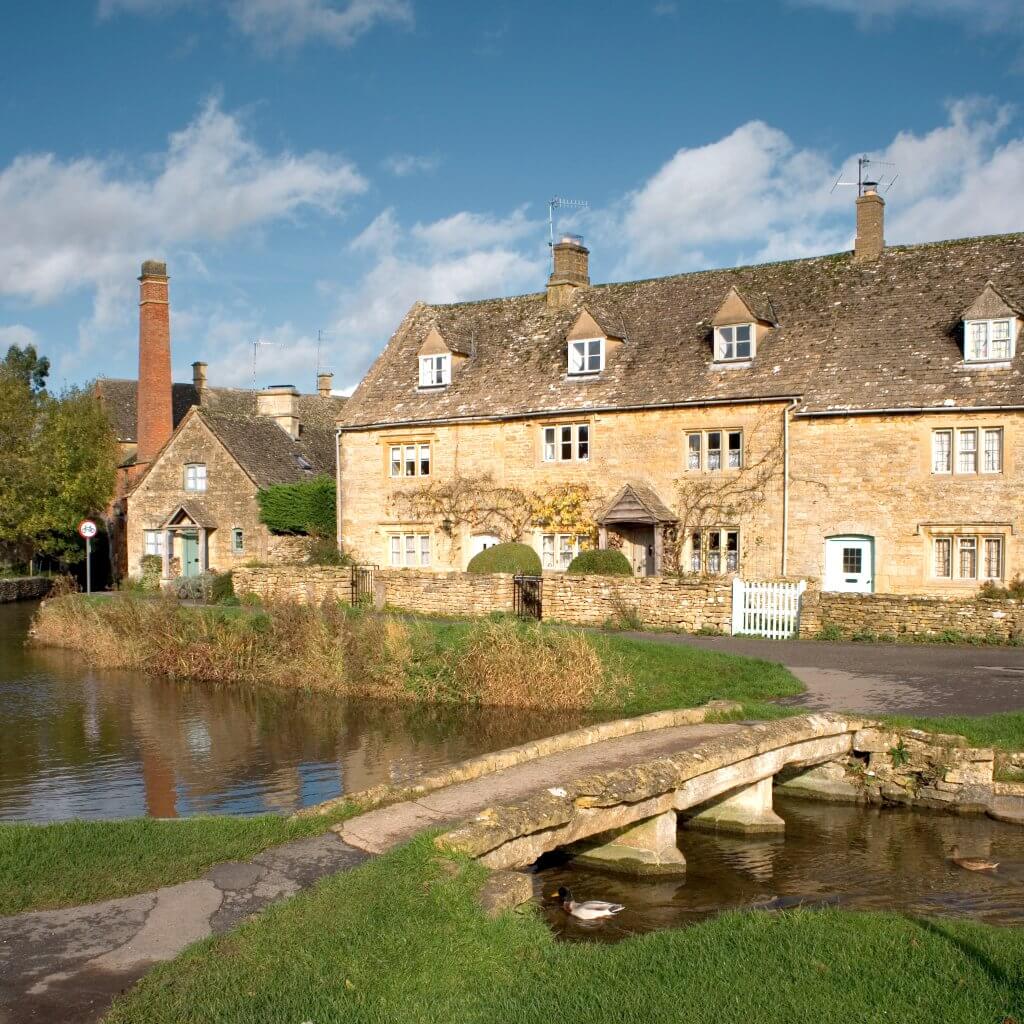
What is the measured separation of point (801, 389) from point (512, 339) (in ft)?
35.6

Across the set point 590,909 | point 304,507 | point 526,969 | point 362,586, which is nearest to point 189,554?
point 304,507

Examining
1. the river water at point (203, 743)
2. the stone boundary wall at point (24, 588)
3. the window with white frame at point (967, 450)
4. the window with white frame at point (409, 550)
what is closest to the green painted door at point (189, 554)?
the stone boundary wall at point (24, 588)

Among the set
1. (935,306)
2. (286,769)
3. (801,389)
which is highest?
(935,306)

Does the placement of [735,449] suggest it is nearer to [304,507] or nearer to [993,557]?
[993,557]

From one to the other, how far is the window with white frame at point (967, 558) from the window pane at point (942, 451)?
1795 millimetres

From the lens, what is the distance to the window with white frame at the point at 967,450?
91.0ft

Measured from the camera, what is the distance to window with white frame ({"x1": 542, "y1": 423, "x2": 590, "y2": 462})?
33625 mm

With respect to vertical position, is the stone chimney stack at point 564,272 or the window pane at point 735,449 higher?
the stone chimney stack at point 564,272

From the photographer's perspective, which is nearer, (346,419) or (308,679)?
(308,679)

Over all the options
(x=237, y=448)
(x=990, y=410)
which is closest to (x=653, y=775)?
(x=990, y=410)

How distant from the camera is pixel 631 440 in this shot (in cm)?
3281

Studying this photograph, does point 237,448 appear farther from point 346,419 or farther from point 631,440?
point 631,440

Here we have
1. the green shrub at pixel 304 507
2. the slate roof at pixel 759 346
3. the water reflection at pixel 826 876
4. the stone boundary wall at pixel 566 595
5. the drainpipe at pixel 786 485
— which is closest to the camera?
the water reflection at pixel 826 876

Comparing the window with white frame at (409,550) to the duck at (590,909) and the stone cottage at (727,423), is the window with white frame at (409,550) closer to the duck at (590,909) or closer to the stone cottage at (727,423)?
the stone cottage at (727,423)
